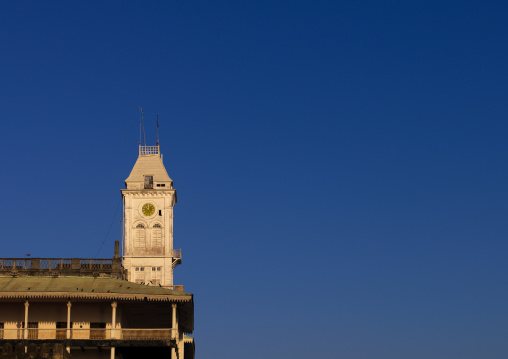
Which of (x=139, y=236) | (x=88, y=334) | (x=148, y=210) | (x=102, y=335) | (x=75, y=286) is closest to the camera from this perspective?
(x=102, y=335)

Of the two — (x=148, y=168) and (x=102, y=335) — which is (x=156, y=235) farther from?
(x=102, y=335)

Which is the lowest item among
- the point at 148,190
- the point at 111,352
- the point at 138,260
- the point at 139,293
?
the point at 111,352

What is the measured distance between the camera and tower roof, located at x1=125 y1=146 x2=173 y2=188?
11162 cm

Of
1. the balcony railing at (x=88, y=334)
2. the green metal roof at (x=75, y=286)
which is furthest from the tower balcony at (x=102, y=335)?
the green metal roof at (x=75, y=286)

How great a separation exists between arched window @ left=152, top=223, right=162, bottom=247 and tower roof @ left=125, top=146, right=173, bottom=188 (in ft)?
18.2

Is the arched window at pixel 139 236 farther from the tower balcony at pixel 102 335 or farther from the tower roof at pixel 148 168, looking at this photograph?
the tower balcony at pixel 102 335

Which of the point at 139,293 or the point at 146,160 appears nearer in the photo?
the point at 139,293

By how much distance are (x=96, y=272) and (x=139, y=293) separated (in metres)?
6.25

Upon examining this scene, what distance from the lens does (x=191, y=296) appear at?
61.5m

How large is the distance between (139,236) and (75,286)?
4828 centimetres

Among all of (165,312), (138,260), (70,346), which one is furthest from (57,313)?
(138,260)

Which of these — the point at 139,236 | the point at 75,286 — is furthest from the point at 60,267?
the point at 139,236

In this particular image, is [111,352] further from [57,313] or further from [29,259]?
[29,259]

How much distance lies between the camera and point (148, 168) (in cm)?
11312
